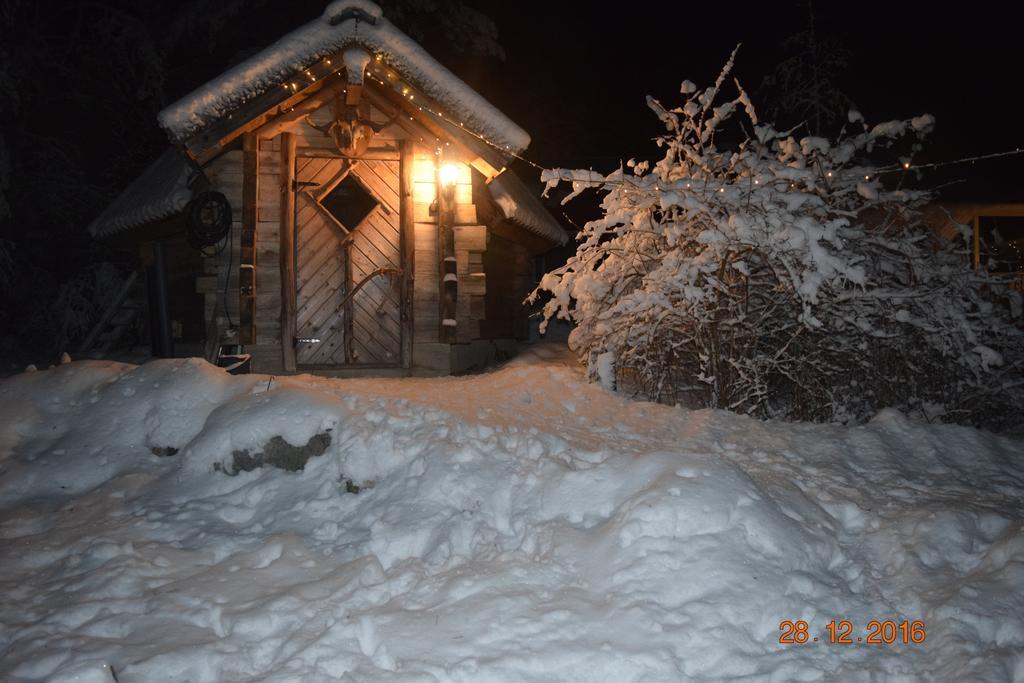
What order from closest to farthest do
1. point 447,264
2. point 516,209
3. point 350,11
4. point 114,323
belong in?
1. point 350,11
2. point 447,264
3. point 516,209
4. point 114,323

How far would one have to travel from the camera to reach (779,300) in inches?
237

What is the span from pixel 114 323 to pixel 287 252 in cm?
644

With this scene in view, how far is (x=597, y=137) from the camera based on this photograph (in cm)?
1927

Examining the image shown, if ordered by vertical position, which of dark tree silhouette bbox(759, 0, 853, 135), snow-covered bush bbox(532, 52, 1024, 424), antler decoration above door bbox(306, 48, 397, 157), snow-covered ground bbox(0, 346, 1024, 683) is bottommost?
snow-covered ground bbox(0, 346, 1024, 683)

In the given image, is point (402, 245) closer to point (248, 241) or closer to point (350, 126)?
point (350, 126)

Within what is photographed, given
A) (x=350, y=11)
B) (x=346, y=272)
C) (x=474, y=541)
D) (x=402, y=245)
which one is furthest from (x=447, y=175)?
(x=474, y=541)

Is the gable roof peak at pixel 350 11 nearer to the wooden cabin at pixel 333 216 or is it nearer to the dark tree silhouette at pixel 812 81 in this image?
the wooden cabin at pixel 333 216

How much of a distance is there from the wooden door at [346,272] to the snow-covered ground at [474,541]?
2580mm

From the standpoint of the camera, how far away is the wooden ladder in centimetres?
1156

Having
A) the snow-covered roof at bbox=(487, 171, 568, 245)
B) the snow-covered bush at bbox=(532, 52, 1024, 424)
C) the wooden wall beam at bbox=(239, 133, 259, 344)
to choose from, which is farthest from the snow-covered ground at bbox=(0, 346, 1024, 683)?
the snow-covered roof at bbox=(487, 171, 568, 245)

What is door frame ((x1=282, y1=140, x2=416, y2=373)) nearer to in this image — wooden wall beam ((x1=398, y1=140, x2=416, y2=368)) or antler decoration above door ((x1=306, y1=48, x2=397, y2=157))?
wooden wall beam ((x1=398, y1=140, x2=416, y2=368))

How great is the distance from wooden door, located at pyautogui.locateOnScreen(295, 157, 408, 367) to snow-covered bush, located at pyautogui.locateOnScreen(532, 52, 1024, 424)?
7.96 ft

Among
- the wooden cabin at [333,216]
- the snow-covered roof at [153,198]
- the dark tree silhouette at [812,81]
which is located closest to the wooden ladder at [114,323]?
the snow-covered roof at [153,198]

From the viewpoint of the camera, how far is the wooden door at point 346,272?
26.1 feet
